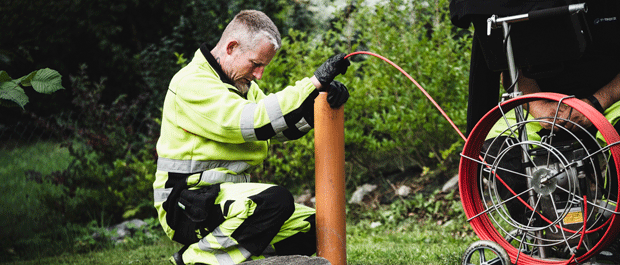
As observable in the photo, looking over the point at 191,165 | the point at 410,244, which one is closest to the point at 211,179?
the point at 191,165

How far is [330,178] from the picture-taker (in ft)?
7.41

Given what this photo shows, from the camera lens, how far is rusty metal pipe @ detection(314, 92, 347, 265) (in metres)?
2.25

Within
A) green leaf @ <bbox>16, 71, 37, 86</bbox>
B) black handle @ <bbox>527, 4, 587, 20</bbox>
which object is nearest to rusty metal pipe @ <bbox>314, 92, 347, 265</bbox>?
black handle @ <bbox>527, 4, 587, 20</bbox>

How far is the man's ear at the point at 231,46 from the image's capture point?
2393 millimetres

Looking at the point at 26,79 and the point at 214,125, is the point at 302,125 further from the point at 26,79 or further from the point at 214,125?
the point at 26,79

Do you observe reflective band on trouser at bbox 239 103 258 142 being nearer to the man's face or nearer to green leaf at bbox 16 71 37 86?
the man's face

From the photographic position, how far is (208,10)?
6.45 m

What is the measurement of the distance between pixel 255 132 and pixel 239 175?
374mm

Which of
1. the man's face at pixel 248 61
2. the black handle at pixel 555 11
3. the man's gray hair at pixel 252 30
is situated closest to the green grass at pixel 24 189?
the man's face at pixel 248 61

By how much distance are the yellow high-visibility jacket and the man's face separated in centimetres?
5

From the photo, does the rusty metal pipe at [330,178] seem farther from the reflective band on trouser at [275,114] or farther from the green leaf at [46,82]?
the green leaf at [46,82]

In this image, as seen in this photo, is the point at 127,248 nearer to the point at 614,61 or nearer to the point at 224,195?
the point at 224,195

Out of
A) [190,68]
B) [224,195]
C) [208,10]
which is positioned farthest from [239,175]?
[208,10]

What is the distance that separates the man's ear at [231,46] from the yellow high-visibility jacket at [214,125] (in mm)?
82
